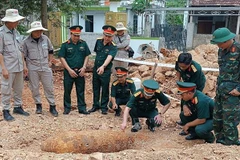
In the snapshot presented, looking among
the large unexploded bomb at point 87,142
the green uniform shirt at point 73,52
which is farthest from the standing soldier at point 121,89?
the large unexploded bomb at point 87,142

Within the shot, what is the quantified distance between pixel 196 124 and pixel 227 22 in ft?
51.0

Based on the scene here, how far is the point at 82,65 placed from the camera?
202 inches

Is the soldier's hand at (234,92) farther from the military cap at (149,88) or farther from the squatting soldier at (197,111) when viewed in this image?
the military cap at (149,88)

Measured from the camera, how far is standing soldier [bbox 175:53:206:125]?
4.30m

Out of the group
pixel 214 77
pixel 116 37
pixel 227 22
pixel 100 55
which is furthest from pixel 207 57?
pixel 227 22

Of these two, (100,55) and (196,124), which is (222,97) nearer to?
(196,124)

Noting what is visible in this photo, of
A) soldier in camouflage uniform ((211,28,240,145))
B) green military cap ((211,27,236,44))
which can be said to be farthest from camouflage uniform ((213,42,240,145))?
green military cap ((211,27,236,44))

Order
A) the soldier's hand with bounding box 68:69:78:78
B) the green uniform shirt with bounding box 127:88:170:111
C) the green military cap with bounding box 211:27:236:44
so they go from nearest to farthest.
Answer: the green military cap with bounding box 211:27:236:44 → the green uniform shirt with bounding box 127:88:170:111 → the soldier's hand with bounding box 68:69:78:78

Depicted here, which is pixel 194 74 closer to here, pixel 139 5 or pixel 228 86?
pixel 228 86

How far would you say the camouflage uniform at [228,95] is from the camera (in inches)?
144

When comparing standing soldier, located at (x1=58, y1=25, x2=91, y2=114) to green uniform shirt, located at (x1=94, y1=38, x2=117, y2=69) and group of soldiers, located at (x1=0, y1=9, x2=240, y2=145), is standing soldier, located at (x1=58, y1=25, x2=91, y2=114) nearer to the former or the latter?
group of soldiers, located at (x1=0, y1=9, x2=240, y2=145)

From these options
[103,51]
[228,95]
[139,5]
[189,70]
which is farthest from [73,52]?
[139,5]

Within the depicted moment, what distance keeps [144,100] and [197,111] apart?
2.70 ft

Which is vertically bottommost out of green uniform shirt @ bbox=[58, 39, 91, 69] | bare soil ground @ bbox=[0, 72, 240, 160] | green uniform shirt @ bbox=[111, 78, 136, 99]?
bare soil ground @ bbox=[0, 72, 240, 160]
